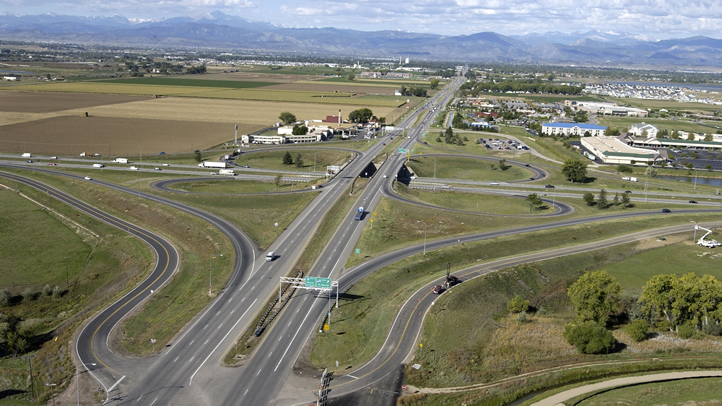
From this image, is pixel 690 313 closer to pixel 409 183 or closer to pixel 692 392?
pixel 692 392

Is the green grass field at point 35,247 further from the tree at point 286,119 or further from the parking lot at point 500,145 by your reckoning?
the parking lot at point 500,145

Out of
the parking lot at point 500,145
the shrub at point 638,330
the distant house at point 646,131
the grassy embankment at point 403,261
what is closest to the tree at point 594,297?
the shrub at point 638,330

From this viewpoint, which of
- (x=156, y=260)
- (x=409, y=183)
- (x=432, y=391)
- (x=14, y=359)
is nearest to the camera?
(x=432, y=391)

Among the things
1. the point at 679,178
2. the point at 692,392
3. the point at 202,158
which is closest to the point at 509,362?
the point at 692,392

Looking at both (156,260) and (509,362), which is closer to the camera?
(509,362)

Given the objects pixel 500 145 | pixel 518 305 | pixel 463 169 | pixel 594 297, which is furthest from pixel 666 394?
pixel 500 145

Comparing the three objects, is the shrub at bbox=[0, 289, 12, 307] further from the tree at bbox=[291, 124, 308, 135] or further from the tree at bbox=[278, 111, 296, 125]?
the tree at bbox=[278, 111, 296, 125]
